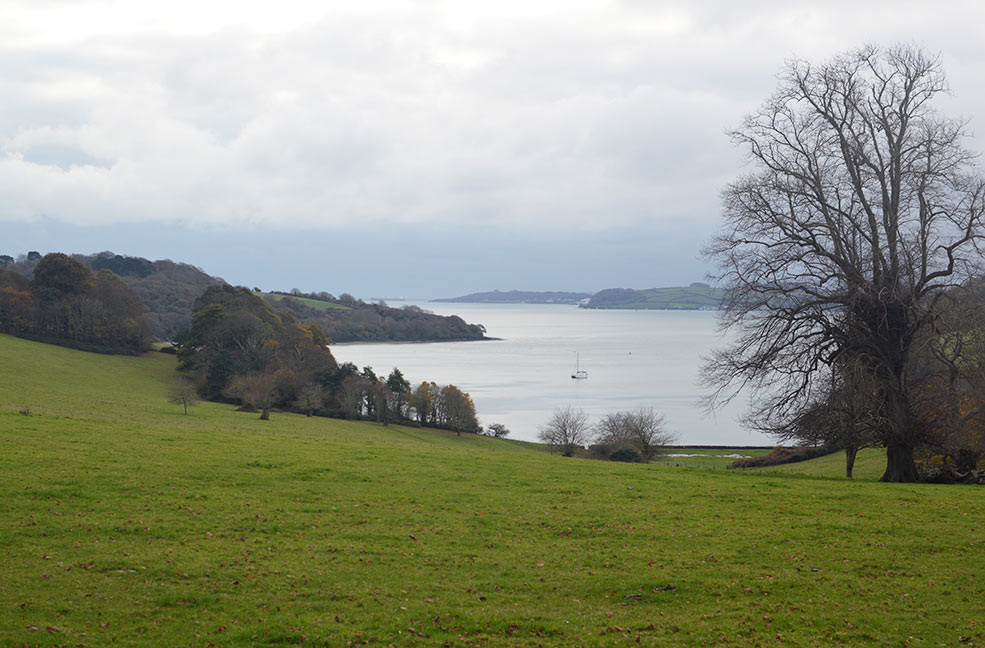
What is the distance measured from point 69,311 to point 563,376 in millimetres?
66913

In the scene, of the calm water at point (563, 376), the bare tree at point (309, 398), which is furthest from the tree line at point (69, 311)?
the calm water at point (563, 376)

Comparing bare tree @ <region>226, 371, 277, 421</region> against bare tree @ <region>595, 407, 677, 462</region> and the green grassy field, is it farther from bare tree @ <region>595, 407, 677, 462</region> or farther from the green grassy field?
the green grassy field

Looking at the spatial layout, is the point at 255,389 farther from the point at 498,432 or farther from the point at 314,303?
the point at 314,303

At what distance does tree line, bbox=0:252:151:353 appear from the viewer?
66.4 meters

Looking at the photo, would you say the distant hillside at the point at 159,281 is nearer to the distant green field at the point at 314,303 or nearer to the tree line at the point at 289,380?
the distant green field at the point at 314,303

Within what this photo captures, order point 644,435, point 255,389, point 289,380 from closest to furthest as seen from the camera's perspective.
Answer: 1. point 644,435
2. point 255,389
3. point 289,380

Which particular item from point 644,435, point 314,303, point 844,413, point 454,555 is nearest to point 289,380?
point 644,435

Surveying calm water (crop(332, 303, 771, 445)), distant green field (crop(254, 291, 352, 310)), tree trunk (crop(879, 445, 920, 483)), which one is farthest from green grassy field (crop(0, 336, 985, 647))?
distant green field (crop(254, 291, 352, 310))

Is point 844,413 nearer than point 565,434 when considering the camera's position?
Yes

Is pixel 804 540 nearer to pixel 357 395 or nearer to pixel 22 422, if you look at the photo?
pixel 22 422

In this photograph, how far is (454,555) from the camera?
1042 cm

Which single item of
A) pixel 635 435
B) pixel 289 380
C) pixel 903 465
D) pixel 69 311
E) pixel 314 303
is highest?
pixel 314 303

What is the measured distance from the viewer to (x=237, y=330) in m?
66.4

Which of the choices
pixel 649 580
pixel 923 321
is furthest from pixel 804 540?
pixel 923 321
